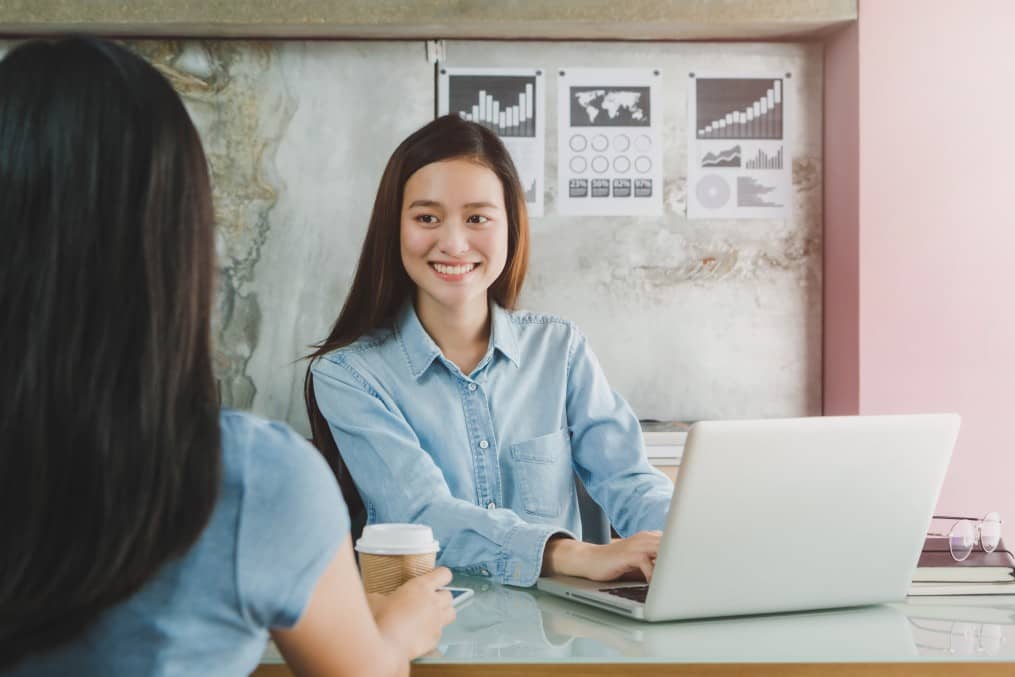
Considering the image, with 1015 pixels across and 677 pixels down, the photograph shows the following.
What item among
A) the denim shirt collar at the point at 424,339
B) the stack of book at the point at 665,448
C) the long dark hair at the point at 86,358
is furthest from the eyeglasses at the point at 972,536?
the stack of book at the point at 665,448

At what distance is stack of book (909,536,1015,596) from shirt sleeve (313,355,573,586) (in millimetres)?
443

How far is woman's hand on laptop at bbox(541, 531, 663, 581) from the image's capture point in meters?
1.27

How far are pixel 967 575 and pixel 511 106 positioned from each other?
2155 mm

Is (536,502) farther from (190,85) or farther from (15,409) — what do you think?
(190,85)

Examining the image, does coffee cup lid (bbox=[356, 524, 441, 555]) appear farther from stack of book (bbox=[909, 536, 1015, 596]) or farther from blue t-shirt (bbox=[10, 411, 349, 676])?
stack of book (bbox=[909, 536, 1015, 596])

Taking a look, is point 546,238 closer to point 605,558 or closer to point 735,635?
point 605,558

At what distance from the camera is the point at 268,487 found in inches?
29.7

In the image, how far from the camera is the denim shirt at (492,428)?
5.23ft

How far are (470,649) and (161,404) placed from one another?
0.45 meters

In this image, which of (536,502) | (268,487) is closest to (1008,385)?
(536,502)

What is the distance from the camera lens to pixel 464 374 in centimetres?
176

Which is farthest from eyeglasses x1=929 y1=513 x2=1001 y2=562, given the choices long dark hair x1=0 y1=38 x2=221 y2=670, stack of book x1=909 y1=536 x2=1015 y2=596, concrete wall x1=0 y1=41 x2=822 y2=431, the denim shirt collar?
concrete wall x1=0 y1=41 x2=822 y2=431

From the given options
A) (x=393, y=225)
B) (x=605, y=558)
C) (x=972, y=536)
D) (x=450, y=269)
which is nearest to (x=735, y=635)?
(x=605, y=558)

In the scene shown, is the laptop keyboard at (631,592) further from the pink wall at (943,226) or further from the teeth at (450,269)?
the pink wall at (943,226)
